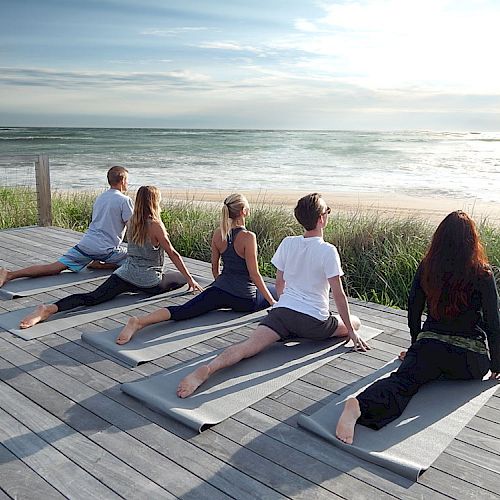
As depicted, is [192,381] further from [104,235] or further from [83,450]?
[104,235]

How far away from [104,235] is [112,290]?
854mm

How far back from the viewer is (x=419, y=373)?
2.51m

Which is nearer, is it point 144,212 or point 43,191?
point 144,212

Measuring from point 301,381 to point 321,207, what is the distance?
874mm

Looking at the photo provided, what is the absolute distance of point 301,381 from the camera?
2703 millimetres

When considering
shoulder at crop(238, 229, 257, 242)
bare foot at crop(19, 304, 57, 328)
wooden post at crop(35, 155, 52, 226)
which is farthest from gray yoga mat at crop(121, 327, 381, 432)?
wooden post at crop(35, 155, 52, 226)

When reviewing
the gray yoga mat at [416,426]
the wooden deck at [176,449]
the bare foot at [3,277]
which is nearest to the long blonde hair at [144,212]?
the wooden deck at [176,449]

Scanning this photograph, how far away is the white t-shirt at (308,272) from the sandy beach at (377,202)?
8794 mm

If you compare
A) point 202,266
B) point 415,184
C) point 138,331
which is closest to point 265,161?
point 415,184

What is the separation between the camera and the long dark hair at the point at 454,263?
8.05 feet

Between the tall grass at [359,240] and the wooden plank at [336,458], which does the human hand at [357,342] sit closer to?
the wooden plank at [336,458]

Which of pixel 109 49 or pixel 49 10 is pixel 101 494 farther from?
pixel 109 49

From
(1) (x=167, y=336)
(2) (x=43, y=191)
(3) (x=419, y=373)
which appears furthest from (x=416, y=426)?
(2) (x=43, y=191)

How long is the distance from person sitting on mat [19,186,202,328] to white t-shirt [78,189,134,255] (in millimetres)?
682
